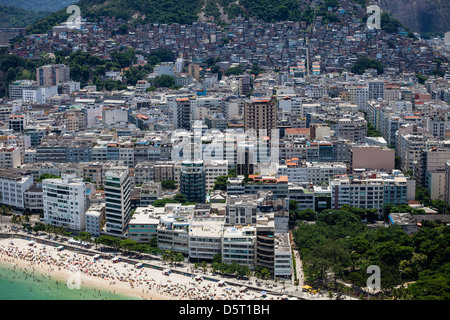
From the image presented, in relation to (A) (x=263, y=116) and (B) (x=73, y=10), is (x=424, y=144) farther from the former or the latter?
(B) (x=73, y=10)

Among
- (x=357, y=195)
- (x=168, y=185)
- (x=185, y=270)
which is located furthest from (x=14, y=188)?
(x=357, y=195)

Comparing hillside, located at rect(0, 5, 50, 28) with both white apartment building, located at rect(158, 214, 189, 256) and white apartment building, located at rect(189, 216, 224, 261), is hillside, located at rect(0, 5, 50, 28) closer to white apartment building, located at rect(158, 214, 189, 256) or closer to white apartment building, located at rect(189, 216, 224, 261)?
white apartment building, located at rect(158, 214, 189, 256)

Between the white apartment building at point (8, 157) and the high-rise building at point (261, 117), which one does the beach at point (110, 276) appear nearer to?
the white apartment building at point (8, 157)

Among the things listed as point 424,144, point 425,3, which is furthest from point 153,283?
point 425,3

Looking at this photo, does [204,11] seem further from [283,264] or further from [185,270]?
[283,264]

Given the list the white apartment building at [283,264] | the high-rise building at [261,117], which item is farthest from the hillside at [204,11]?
the white apartment building at [283,264]

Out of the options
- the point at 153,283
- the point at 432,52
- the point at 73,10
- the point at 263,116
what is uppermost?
the point at 73,10
